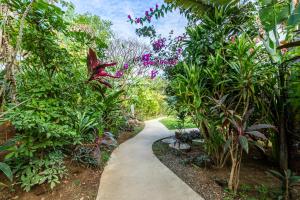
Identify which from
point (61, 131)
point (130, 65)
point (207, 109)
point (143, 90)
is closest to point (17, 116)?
point (61, 131)

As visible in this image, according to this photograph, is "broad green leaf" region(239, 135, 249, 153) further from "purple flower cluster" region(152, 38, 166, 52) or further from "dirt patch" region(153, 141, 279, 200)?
"purple flower cluster" region(152, 38, 166, 52)

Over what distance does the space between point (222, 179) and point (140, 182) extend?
1.52 metres

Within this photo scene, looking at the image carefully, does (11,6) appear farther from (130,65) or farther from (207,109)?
(130,65)

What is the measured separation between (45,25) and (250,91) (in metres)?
3.72

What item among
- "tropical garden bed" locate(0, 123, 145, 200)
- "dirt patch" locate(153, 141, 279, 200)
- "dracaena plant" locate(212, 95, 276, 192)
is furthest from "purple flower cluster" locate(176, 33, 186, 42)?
"tropical garden bed" locate(0, 123, 145, 200)

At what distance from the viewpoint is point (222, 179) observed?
3.23 metres

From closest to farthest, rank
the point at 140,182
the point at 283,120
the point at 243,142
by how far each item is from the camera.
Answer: the point at 243,142 → the point at 140,182 → the point at 283,120

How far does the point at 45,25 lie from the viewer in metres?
2.89

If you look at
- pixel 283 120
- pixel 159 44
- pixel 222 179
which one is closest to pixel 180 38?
pixel 159 44

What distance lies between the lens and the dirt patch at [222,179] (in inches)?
109

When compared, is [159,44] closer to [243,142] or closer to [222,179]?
[222,179]

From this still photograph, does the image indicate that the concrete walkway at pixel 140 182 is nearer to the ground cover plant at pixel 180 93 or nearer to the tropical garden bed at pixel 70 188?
the tropical garden bed at pixel 70 188

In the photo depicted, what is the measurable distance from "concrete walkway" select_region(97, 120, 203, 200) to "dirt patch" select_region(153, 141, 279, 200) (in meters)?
0.21

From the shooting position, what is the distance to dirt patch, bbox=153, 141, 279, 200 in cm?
277
